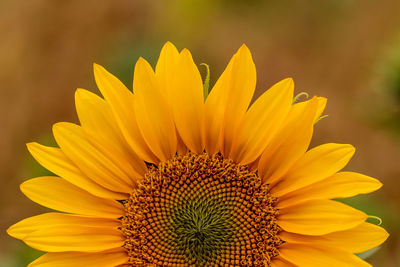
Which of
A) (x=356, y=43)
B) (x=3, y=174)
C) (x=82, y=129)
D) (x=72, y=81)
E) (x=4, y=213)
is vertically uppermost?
(x=356, y=43)

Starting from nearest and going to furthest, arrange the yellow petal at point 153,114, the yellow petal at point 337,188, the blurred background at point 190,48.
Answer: the yellow petal at point 337,188
the yellow petal at point 153,114
the blurred background at point 190,48

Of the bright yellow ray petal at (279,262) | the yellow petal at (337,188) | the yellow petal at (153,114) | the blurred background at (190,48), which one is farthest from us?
the blurred background at (190,48)

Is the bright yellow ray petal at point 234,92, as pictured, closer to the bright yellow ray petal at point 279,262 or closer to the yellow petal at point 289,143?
the yellow petal at point 289,143

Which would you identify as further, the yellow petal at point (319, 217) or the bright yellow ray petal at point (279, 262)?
the bright yellow ray petal at point (279, 262)

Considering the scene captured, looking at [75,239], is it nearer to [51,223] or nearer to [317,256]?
[51,223]

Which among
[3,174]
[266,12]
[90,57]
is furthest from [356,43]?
[3,174]

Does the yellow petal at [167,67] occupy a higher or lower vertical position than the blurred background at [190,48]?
lower

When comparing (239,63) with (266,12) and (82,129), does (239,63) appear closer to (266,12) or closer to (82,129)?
(82,129)

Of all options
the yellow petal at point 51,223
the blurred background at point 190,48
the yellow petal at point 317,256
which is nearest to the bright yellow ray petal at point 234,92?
the yellow petal at point 317,256
